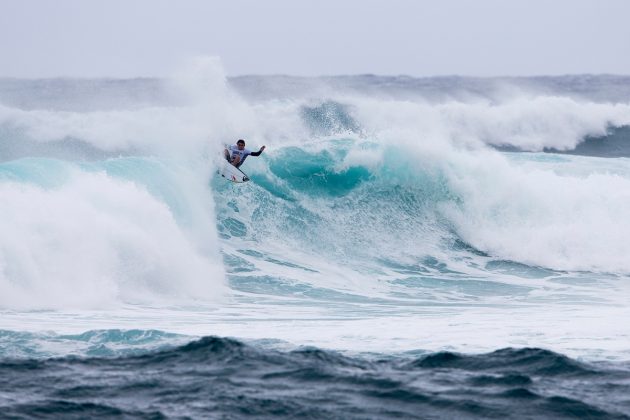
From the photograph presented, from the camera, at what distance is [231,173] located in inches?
778

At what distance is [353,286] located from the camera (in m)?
16.2

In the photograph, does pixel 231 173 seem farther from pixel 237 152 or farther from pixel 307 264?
pixel 307 264

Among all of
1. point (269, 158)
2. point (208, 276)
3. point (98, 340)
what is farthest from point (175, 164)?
point (98, 340)

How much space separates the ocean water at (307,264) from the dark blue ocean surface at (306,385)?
0.10 ft

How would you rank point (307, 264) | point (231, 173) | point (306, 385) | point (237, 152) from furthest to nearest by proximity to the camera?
point (231, 173)
point (237, 152)
point (307, 264)
point (306, 385)

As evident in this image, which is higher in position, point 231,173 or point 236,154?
point 236,154

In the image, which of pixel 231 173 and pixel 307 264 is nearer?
pixel 307 264

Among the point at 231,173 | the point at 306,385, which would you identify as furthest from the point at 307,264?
the point at 306,385

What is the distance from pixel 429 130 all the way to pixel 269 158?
28.2ft

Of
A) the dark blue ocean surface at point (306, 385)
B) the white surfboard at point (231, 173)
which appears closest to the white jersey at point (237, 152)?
the white surfboard at point (231, 173)

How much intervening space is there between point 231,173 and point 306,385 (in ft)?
41.5

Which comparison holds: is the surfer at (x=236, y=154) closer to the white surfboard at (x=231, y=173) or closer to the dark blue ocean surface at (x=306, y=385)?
the white surfboard at (x=231, y=173)

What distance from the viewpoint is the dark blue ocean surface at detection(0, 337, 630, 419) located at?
6762 mm

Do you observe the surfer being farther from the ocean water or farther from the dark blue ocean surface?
the dark blue ocean surface
